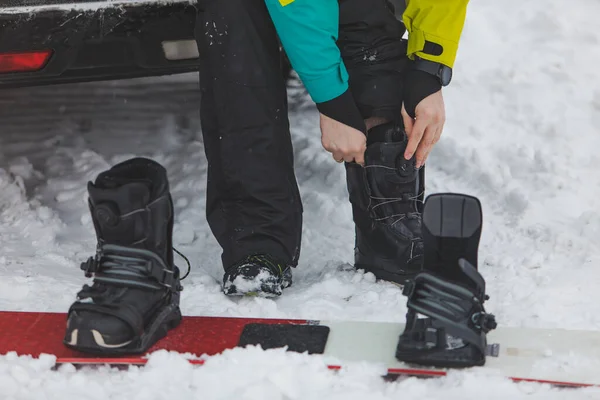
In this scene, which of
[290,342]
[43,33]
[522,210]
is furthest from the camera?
[522,210]

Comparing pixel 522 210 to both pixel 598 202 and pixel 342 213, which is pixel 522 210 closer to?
pixel 598 202

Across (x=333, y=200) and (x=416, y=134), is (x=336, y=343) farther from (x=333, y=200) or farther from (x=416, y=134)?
(x=333, y=200)

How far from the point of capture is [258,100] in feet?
7.52

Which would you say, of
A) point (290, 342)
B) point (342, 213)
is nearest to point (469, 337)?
point (290, 342)


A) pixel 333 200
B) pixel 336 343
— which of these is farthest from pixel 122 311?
pixel 333 200

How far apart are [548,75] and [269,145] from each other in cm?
195

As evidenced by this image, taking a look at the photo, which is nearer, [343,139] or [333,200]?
[343,139]

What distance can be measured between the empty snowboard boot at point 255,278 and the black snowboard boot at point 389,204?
30 cm

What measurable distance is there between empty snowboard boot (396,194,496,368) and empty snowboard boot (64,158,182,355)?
1.89ft

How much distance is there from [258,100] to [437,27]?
54 centimetres

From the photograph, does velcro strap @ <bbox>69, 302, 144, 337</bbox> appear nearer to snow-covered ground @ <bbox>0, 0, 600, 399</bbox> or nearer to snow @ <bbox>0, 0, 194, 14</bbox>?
snow-covered ground @ <bbox>0, 0, 600, 399</bbox>

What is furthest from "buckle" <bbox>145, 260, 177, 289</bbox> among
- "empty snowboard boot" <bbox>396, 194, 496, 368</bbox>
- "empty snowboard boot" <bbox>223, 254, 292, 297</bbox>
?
"empty snowboard boot" <bbox>396, 194, 496, 368</bbox>

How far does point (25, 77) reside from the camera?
2551 mm

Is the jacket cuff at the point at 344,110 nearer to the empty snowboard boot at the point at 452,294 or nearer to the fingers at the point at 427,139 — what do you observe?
the fingers at the point at 427,139
